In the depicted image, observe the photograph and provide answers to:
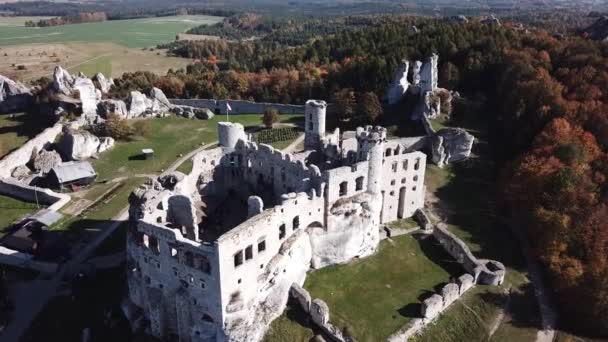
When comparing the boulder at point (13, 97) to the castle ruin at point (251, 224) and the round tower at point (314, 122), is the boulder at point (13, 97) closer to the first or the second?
the castle ruin at point (251, 224)

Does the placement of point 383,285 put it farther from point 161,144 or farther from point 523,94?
point 161,144

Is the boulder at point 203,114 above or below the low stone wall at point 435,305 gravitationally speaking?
above

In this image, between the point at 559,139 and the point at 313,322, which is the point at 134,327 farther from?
the point at 559,139

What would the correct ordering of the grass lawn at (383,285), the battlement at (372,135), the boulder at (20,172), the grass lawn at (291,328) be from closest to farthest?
the grass lawn at (291,328)
the grass lawn at (383,285)
the battlement at (372,135)
the boulder at (20,172)

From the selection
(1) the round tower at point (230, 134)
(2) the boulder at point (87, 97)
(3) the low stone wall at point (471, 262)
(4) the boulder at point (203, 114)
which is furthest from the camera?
(4) the boulder at point (203, 114)

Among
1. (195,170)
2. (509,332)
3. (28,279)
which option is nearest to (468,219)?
(509,332)

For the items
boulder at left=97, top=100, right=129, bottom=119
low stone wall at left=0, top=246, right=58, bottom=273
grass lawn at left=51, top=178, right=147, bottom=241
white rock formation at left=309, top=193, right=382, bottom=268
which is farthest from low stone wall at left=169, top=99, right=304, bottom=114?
low stone wall at left=0, top=246, right=58, bottom=273

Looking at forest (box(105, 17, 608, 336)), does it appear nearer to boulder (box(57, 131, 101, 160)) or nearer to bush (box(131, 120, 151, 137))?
bush (box(131, 120, 151, 137))

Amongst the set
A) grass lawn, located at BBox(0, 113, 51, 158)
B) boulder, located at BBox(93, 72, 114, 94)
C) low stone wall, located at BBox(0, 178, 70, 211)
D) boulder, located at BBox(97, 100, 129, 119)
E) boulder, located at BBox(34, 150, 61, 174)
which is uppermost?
boulder, located at BBox(93, 72, 114, 94)

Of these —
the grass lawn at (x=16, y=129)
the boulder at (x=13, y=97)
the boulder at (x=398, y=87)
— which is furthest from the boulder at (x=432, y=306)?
the boulder at (x=13, y=97)
